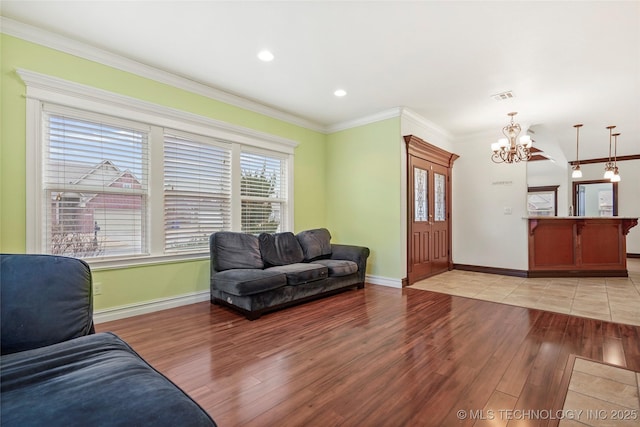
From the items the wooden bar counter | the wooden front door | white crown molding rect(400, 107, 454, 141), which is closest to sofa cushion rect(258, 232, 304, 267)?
the wooden front door

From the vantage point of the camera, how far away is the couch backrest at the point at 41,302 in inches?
53.1

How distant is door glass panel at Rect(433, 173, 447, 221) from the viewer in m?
5.52

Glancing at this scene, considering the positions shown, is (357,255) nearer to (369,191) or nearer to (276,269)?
(369,191)

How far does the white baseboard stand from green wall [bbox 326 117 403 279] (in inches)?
2.5

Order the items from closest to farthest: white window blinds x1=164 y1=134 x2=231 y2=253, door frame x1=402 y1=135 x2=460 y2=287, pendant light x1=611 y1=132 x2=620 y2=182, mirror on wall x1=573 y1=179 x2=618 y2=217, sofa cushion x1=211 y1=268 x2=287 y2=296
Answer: sofa cushion x1=211 y1=268 x2=287 y2=296
white window blinds x1=164 y1=134 x2=231 y2=253
door frame x1=402 y1=135 x2=460 y2=287
pendant light x1=611 y1=132 x2=620 y2=182
mirror on wall x1=573 y1=179 x2=618 y2=217

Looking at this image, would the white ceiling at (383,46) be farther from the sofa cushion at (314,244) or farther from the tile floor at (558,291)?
the tile floor at (558,291)

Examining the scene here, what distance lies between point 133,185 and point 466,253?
578cm

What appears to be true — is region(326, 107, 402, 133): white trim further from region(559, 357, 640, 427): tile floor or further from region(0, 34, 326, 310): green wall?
region(559, 357, 640, 427): tile floor

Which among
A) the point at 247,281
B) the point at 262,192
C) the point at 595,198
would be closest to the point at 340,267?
the point at 247,281

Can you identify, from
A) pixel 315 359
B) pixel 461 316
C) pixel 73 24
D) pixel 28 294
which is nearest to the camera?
pixel 28 294

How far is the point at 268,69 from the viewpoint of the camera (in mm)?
3314

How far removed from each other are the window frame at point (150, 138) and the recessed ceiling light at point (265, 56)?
1196mm

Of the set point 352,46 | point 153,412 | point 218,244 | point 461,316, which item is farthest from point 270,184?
point 153,412

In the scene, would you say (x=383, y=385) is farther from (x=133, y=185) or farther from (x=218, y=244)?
(x=133, y=185)
